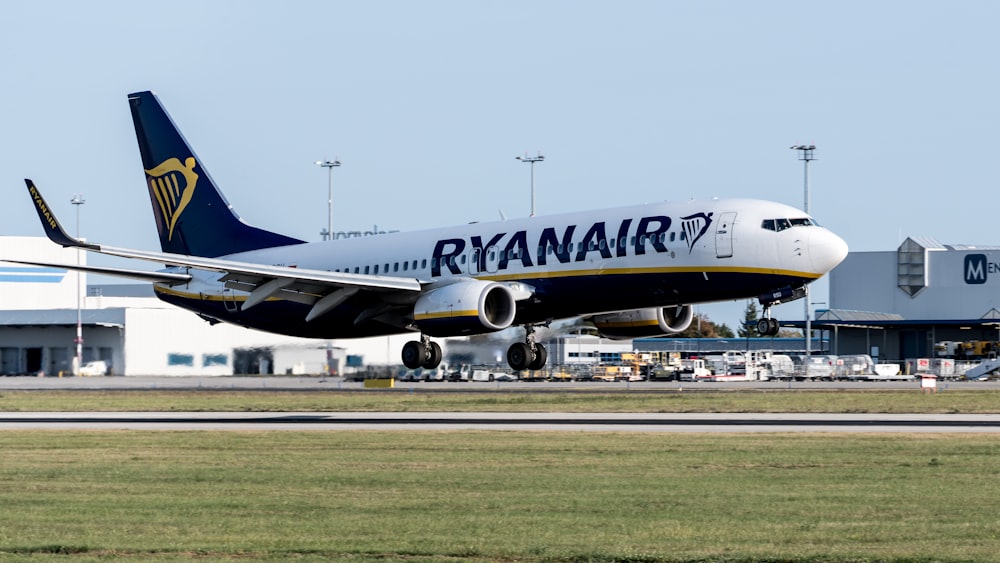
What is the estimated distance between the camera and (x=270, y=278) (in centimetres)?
4934

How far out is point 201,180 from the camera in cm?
5991

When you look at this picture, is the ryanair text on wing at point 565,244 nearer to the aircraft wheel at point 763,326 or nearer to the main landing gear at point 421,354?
the main landing gear at point 421,354

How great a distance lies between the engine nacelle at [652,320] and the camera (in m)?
51.7

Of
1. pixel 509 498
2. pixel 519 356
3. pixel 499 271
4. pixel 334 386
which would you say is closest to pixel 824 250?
pixel 499 271

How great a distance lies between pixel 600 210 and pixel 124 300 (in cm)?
8825

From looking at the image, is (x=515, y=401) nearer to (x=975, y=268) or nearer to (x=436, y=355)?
(x=436, y=355)

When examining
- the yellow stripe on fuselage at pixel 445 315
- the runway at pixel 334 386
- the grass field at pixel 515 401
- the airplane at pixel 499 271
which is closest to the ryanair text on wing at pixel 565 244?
the airplane at pixel 499 271

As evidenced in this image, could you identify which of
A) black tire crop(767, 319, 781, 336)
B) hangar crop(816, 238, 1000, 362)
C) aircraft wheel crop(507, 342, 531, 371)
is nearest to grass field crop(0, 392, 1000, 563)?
black tire crop(767, 319, 781, 336)

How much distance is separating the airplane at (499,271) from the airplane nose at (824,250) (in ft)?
0.14

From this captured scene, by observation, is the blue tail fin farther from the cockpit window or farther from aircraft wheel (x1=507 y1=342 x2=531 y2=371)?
the cockpit window

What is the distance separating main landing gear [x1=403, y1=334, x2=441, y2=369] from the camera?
50.0 metres

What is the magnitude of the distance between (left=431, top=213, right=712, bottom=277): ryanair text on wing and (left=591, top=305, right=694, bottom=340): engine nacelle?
18.8ft

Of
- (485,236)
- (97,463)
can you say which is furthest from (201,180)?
(97,463)

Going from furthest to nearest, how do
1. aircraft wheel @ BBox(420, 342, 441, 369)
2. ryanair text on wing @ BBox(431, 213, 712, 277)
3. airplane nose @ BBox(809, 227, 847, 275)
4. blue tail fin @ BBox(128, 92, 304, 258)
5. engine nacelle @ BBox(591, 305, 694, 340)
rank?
blue tail fin @ BBox(128, 92, 304, 258)
engine nacelle @ BBox(591, 305, 694, 340)
aircraft wheel @ BBox(420, 342, 441, 369)
ryanair text on wing @ BBox(431, 213, 712, 277)
airplane nose @ BBox(809, 227, 847, 275)
